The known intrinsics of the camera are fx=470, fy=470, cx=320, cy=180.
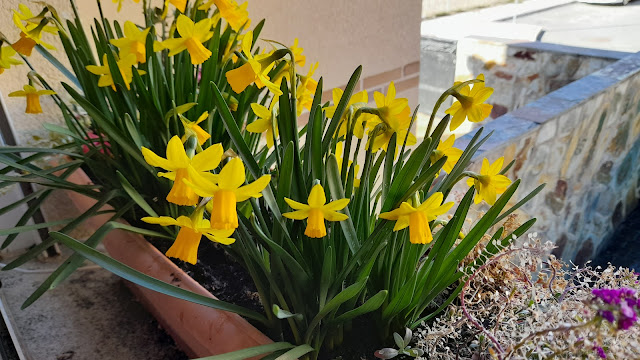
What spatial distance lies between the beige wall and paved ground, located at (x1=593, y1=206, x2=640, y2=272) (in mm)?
1546

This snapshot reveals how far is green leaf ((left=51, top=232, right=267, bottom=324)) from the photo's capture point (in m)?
0.45

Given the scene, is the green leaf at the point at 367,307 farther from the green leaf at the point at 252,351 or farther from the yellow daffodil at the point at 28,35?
the yellow daffodil at the point at 28,35

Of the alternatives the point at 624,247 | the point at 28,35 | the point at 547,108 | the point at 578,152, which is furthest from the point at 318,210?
A: the point at 624,247

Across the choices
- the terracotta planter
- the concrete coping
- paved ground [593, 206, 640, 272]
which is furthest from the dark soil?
paved ground [593, 206, 640, 272]

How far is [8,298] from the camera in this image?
0.90m

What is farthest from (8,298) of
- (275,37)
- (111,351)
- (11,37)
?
(275,37)

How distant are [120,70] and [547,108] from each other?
1379mm

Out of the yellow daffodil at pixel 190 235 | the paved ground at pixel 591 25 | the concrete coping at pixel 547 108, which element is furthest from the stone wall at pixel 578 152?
the paved ground at pixel 591 25

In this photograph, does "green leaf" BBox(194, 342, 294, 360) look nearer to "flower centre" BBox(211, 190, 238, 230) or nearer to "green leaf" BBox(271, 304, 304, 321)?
"green leaf" BBox(271, 304, 304, 321)

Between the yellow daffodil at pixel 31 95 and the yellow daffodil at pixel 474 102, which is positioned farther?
the yellow daffodil at pixel 31 95

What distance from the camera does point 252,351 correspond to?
0.49 metres

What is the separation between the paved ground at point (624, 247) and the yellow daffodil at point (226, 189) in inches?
100

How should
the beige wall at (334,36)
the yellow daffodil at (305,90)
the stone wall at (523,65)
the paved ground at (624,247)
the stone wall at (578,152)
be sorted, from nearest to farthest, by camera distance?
the yellow daffodil at (305,90)
the beige wall at (334,36)
the stone wall at (578,152)
the paved ground at (624,247)
the stone wall at (523,65)

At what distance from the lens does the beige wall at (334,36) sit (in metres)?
0.97
